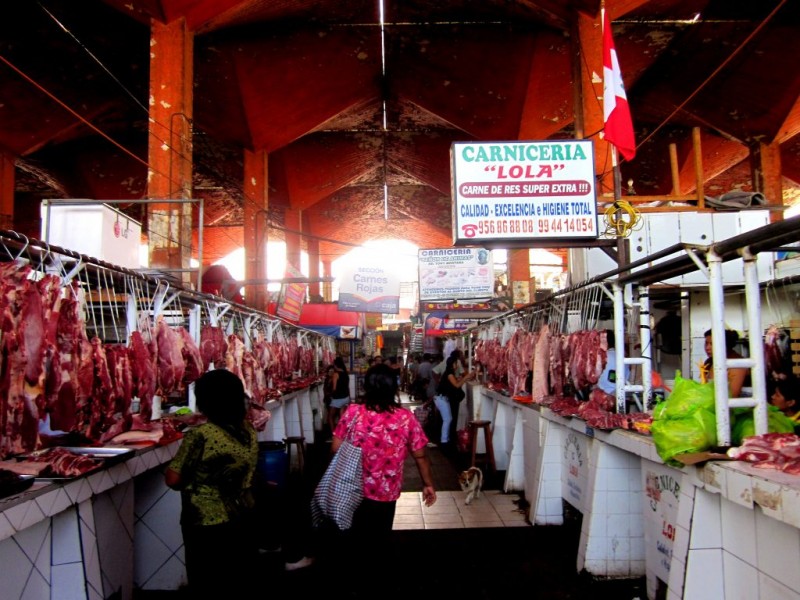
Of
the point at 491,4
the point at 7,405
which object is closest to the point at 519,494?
the point at 7,405

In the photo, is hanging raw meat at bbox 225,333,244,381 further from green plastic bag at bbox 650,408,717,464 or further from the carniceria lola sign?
green plastic bag at bbox 650,408,717,464

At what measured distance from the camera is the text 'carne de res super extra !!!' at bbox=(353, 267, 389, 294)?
16172 millimetres

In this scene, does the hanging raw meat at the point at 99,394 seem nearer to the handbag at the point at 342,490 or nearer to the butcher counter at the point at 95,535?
the butcher counter at the point at 95,535

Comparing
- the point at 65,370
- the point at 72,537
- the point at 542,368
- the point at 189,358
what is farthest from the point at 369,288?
the point at 72,537

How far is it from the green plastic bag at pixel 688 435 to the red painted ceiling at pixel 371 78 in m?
8.64

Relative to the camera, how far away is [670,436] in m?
3.46

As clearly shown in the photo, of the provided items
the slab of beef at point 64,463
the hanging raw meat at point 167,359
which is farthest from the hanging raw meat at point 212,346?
the slab of beef at point 64,463

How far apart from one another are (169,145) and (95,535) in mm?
8322

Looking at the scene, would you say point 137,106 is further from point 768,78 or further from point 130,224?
point 768,78

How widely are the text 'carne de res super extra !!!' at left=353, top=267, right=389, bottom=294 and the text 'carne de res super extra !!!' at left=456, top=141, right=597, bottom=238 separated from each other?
9414mm

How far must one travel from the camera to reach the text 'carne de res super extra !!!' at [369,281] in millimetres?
16172

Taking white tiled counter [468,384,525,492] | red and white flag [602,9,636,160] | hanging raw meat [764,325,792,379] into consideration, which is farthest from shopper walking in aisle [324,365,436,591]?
red and white flag [602,9,636,160]

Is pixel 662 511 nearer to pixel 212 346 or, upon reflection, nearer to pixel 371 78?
pixel 212 346

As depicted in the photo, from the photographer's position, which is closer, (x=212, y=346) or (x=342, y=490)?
(x=342, y=490)
